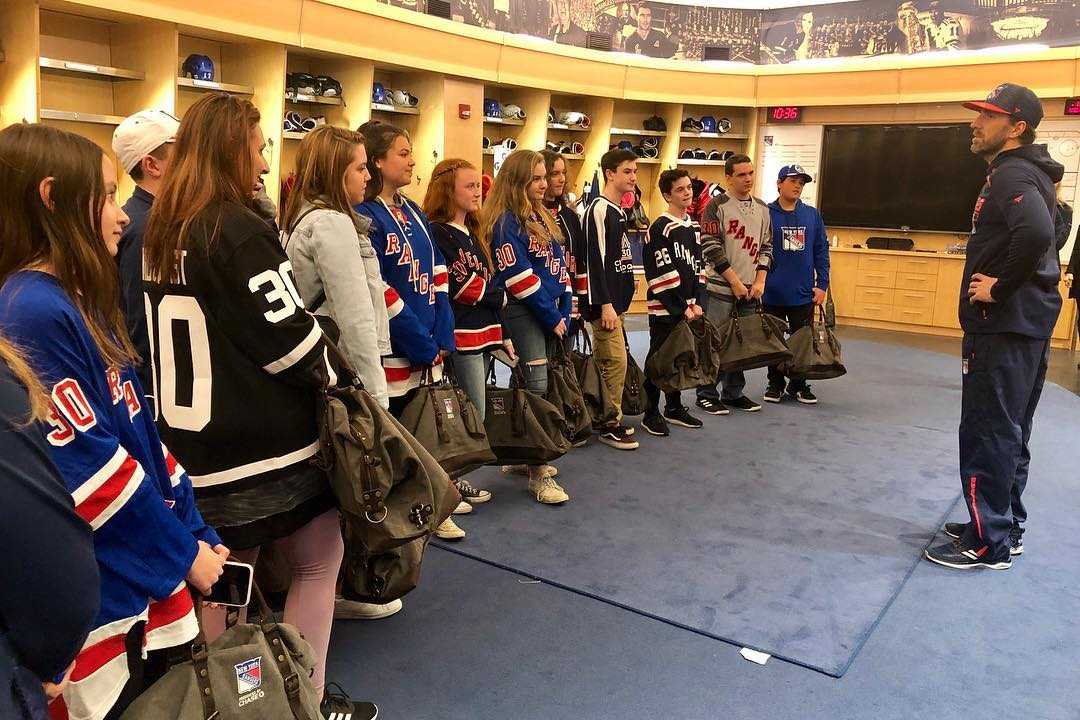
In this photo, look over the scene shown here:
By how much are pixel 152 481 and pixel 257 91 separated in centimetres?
640

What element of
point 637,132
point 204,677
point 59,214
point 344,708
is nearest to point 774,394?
point 344,708

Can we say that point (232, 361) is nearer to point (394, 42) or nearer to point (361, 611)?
point (361, 611)

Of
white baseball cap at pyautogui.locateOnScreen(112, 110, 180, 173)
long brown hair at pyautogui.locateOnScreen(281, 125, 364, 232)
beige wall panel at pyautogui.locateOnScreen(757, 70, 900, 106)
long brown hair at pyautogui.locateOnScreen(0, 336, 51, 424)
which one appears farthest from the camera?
beige wall panel at pyautogui.locateOnScreen(757, 70, 900, 106)

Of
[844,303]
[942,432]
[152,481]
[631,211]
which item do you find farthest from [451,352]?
[844,303]

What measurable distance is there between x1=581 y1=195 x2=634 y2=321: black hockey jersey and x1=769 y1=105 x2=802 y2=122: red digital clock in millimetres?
7528

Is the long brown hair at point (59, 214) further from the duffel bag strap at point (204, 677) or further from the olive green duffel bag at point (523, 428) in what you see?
the olive green duffel bag at point (523, 428)

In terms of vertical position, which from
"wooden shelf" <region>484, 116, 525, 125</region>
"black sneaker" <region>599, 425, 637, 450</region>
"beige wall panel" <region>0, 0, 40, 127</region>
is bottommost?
"black sneaker" <region>599, 425, 637, 450</region>

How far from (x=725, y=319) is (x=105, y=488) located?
4.88 meters

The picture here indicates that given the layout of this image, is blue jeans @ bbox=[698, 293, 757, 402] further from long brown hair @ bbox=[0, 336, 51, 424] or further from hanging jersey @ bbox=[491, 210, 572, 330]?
long brown hair @ bbox=[0, 336, 51, 424]

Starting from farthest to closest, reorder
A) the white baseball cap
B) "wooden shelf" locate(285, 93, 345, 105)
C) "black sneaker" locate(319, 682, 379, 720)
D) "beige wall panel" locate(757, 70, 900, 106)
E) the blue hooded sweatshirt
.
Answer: "beige wall panel" locate(757, 70, 900, 106) < "wooden shelf" locate(285, 93, 345, 105) < the blue hooded sweatshirt < "black sneaker" locate(319, 682, 379, 720) < the white baseball cap

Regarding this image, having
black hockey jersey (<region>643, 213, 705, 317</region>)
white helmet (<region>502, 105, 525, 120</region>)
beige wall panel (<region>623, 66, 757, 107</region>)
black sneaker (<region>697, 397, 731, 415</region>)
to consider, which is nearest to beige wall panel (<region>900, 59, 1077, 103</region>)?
beige wall panel (<region>623, 66, 757, 107</region>)

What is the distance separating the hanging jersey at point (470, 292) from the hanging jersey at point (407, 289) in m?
0.35

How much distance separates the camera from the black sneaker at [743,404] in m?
5.87

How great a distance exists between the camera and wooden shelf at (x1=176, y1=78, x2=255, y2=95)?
6.50 meters
